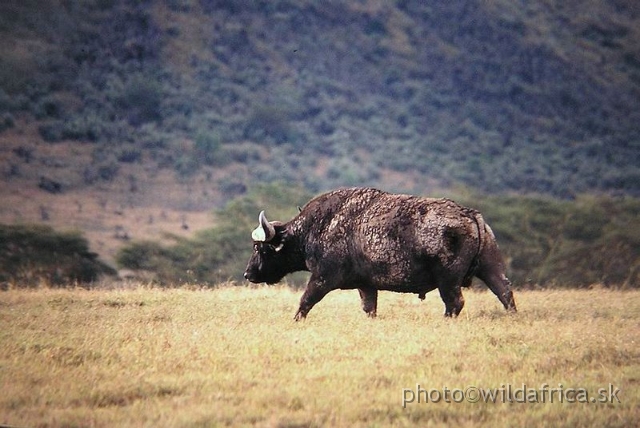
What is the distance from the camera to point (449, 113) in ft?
302

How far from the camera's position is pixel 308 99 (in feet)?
303

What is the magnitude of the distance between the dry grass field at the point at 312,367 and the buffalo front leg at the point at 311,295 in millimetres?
262

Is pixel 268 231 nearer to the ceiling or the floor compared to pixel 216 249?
nearer to the ceiling

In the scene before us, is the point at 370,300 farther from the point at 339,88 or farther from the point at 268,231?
the point at 339,88

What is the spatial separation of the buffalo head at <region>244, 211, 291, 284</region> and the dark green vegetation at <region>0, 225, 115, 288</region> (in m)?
17.8

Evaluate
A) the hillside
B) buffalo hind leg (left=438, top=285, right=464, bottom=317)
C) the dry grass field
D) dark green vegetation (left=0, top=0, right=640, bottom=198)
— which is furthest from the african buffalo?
dark green vegetation (left=0, top=0, right=640, bottom=198)

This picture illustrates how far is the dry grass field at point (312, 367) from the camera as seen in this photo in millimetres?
9695

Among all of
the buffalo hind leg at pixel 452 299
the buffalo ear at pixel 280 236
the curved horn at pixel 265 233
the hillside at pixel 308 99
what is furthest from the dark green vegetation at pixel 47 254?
the hillside at pixel 308 99

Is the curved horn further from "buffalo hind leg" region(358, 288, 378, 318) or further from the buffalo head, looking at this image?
"buffalo hind leg" region(358, 288, 378, 318)

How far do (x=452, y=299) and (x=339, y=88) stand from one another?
8202 cm

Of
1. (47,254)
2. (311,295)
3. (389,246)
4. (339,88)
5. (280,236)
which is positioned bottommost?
(47,254)

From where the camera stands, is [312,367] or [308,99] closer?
[312,367]

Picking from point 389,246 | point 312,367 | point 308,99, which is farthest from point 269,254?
point 308,99

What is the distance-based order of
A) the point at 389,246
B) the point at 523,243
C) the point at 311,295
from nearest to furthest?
the point at 389,246 → the point at 311,295 → the point at 523,243
